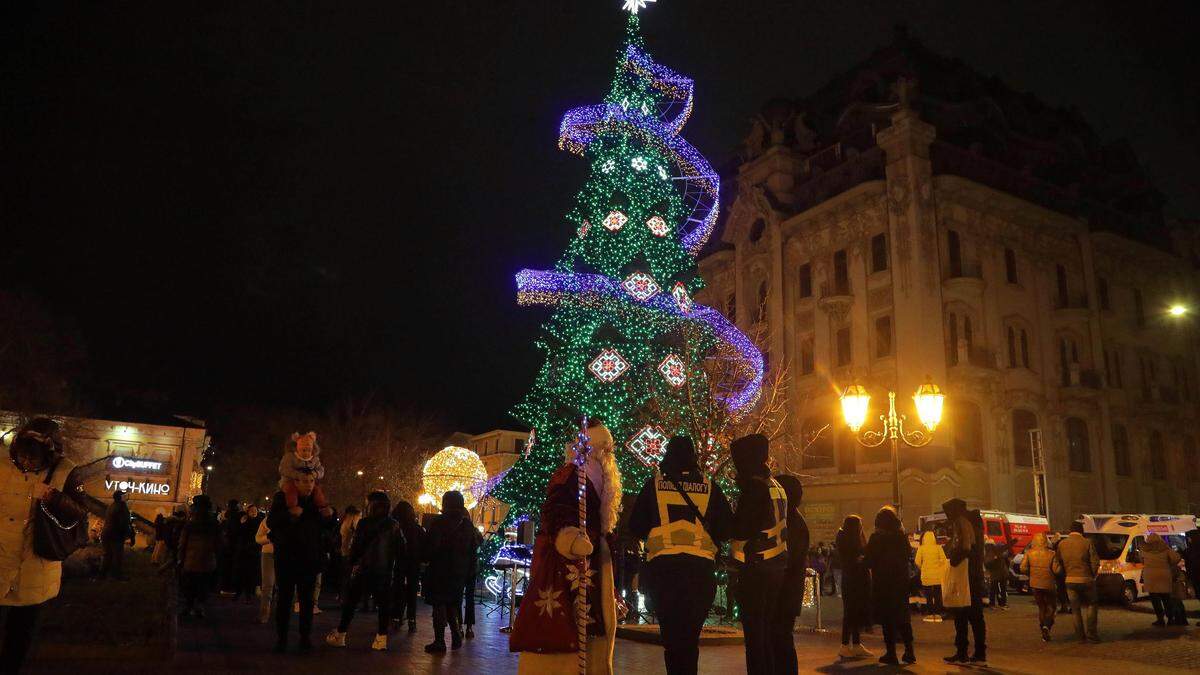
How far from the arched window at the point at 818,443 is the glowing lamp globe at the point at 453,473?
759 inches

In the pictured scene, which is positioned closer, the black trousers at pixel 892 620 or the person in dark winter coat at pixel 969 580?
the black trousers at pixel 892 620

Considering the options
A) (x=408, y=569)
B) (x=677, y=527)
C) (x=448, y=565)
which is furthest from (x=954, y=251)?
(x=677, y=527)

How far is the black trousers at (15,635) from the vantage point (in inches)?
202

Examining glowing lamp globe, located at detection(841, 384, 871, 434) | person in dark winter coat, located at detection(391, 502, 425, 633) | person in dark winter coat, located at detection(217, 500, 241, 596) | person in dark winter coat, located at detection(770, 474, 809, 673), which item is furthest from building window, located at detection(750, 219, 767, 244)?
person in dark winter coat, located at detection(770, 474, 809, 673)

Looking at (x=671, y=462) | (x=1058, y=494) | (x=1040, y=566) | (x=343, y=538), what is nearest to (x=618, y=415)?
(x=343, y=538)

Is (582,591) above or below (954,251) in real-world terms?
below

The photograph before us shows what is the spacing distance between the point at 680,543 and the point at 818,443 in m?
33.5

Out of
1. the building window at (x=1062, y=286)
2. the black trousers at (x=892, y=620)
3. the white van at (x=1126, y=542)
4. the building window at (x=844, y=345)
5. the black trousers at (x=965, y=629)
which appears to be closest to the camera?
the black trousers at (x=892, y=620)

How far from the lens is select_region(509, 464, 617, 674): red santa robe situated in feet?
17.5

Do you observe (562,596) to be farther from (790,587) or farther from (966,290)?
(966,290)

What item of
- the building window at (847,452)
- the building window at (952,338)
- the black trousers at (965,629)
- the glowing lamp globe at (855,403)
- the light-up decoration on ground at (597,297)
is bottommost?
the black trousers at (965,629)

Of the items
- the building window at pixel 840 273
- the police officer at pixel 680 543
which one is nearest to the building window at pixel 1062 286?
the building window at pixel 840 273

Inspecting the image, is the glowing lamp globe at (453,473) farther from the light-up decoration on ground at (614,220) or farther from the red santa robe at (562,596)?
the red santa robe at (562,596)

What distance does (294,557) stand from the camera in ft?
29.8
